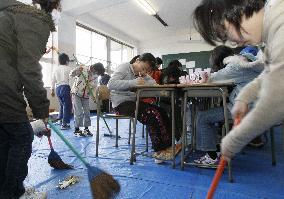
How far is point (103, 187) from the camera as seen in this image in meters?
1.53

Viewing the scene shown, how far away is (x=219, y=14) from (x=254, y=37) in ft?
0.37

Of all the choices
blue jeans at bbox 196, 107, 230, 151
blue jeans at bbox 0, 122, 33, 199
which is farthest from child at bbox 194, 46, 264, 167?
blue jeans at bbox 0, 122, 33, 199

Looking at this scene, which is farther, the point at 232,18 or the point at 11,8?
the point at 11,8

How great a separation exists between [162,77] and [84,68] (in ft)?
3.96

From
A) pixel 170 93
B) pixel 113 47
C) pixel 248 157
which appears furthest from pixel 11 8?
pixel 113 47

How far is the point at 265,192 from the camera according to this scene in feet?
5.66

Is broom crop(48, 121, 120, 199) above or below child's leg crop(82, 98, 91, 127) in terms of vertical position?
below

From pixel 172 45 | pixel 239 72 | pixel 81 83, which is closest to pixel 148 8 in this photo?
pixel 172 45

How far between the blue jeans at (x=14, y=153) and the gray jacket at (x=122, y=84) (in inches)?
50.3

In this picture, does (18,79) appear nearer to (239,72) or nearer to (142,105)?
(142,105)

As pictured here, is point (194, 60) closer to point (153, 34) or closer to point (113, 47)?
point (153, 34)

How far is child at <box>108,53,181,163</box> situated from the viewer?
2.44 metres

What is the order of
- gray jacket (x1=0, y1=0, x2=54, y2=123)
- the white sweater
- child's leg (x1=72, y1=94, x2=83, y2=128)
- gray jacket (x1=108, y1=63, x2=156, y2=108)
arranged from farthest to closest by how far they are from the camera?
1. child's leg (x1=72, y1=94, x2=83, y2=128)
2. gray jacket (x1=108, y1=63, x2=156, y2=108)
3. gray jacket (x1=0, y1=0, x2=54, y2=123)
4. the white sweater

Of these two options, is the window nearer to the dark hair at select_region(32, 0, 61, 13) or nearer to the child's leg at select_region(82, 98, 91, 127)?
the child's leg at select_region(82, 98, 91, 127)
